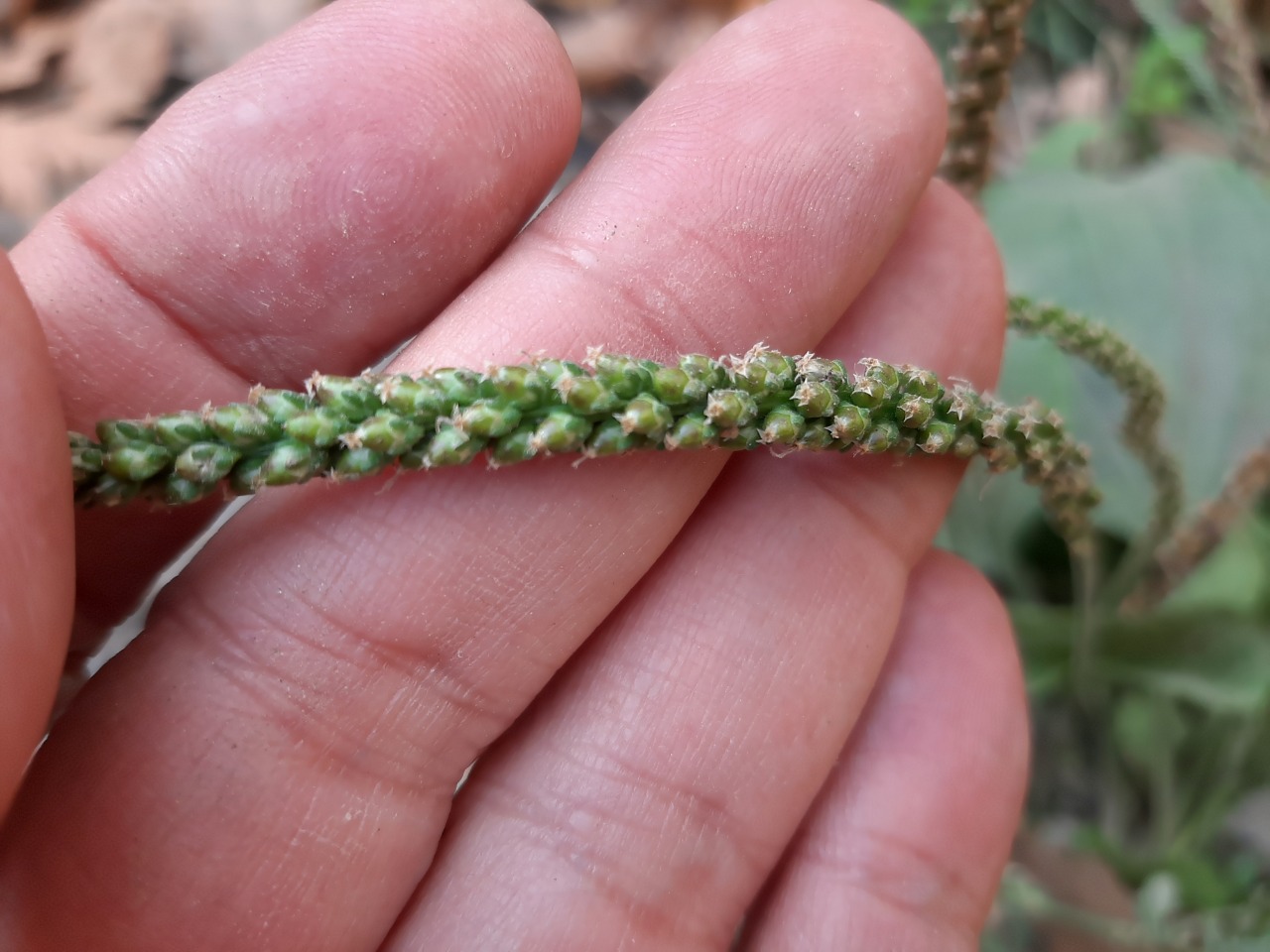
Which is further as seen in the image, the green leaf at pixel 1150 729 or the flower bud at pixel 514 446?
the green leaf at pixel 1150 729

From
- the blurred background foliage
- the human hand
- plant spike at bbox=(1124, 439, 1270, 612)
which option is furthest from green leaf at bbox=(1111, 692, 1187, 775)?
the human hand

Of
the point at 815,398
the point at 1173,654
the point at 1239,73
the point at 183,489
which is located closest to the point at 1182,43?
the point at 1239,73

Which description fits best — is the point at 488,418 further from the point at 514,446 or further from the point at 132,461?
the point at 132,461

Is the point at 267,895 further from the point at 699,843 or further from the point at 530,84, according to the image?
the point at 530,84

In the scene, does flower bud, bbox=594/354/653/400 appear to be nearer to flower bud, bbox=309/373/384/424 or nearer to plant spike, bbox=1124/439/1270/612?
flower bud, bbox=309/373/384/424

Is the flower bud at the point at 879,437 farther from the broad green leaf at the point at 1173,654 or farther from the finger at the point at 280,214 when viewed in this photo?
the broad green leaf at the point at 1173,654

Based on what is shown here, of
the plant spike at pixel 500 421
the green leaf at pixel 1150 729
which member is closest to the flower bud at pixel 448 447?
the plant spike at pixel 500 421
